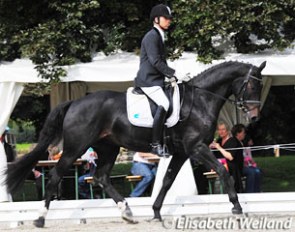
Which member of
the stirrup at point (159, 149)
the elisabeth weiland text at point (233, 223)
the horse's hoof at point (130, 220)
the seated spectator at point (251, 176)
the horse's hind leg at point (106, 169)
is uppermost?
the stirrup at point (159, 149)

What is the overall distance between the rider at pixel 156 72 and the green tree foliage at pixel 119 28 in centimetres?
238

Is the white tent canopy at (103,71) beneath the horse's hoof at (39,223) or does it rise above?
above

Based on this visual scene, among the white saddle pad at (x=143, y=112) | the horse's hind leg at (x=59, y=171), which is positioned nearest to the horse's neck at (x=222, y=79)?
the white saddle pad at (x=143, y=112)

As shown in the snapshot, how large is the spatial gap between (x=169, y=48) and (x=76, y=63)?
156cm

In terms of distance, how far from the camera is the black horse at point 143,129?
8.94m

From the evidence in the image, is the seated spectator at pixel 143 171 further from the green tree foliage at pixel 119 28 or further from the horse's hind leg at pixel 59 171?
the horse's hind leg at pixel 59 171

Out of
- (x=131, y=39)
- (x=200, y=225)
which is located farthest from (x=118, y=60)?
(x=200, y=225)

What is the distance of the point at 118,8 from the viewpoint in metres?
12.2

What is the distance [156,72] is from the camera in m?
8.92

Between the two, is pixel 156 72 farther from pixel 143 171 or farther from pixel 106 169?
pixel 143 171

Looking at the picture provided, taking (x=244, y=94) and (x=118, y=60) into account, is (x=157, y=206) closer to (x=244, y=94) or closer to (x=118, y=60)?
(x=244, y=94)

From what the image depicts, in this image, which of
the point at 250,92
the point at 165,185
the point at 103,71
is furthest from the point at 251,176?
the point at 250,92

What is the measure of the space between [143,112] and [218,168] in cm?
118

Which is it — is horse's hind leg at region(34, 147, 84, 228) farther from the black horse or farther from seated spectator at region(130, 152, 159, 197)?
seated spectator at region(130, 152, 159, 197)
